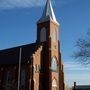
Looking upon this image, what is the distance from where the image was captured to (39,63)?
60750 millimetres

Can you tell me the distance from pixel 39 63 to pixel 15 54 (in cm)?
898

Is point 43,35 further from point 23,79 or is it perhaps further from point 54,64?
point 23,79

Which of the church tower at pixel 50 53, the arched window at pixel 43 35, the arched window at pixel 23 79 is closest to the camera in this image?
the arched window at pixel 23 79

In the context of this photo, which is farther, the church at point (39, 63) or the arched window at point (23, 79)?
the arched window at point (23, 79)

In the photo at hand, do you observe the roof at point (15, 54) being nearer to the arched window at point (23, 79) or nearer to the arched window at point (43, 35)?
the arched window at point (43, 35)

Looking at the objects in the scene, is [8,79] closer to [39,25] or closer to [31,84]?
[31,84]

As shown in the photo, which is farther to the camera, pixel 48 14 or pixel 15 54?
pixel 48 14

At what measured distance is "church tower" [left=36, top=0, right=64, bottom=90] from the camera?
6092cm

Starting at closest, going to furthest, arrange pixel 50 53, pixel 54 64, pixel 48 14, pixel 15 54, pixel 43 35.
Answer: pixel 50 53 → pixel 54 64 → pixel 43 35 → pixel 15 54 → pixel 48 14

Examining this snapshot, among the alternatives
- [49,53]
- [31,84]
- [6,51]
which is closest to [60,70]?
[49,53]

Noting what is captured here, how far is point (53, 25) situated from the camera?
217 feet

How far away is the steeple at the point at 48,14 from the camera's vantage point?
66.6 meters

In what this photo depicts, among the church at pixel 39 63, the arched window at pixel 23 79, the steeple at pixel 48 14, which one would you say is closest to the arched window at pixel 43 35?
the church at pixel 39 63

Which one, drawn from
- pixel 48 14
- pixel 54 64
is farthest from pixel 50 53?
pixel 48 14
